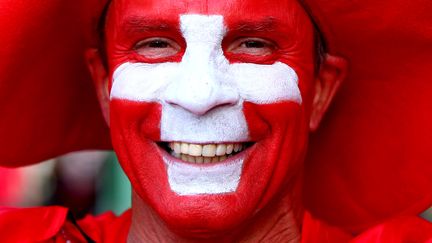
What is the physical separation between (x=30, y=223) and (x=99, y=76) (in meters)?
0.54

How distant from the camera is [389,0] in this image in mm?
2656

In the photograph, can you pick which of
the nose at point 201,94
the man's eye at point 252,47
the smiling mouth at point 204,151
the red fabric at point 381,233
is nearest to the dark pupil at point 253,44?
the man's eye at point 252,47

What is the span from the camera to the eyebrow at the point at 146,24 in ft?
8.54

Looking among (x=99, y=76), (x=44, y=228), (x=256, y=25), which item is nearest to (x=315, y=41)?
(x=256, y=25)

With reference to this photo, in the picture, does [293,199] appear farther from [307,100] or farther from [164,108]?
[164,108]

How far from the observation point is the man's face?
2555 mm

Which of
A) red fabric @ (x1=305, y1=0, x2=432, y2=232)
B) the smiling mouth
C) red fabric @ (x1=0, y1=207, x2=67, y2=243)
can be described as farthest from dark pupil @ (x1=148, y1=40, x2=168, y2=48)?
red fabric @ (x1=0, y1=207, x2=67, y2=243)

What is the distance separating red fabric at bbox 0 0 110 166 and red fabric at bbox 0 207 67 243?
0.21m

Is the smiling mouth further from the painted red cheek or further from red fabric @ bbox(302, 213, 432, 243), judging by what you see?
red fabric @ bbox(302, 213, 432, 243)

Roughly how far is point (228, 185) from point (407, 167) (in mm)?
720

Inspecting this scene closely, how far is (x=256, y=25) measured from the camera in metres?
2.60

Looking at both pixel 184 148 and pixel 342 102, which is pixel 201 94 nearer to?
pixel 184 148

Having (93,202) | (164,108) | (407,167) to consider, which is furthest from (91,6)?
(93,202)

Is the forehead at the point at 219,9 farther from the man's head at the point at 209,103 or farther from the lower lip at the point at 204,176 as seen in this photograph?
the lower lip at the point at 204,176
